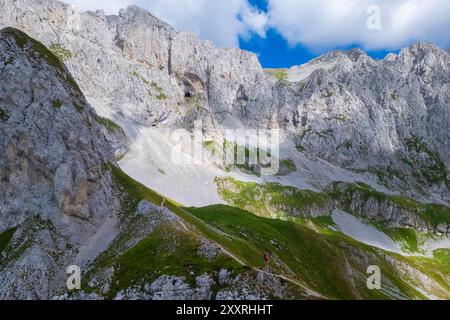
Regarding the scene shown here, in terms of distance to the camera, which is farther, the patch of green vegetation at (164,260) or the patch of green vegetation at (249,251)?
the patch of green vegetation at (249,251)

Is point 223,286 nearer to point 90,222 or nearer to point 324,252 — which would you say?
point 90,222

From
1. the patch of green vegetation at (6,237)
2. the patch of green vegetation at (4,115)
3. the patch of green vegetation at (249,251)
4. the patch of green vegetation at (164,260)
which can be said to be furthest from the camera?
the patch of green vegetation at (4,115)

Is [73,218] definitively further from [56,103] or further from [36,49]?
[36,49]

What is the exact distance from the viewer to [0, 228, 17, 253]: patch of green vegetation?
7841 centimetres

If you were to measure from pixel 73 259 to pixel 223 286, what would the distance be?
117 feet

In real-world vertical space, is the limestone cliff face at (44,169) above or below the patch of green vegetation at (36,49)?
below

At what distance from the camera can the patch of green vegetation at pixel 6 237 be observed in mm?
78412

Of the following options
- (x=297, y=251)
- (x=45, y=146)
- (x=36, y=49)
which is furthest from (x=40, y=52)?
(x=297, y=251)

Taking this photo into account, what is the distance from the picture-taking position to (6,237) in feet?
263

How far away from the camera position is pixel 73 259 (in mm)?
77562

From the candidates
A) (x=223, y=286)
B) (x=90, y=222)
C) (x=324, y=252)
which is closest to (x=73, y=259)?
(x=90, y=222)

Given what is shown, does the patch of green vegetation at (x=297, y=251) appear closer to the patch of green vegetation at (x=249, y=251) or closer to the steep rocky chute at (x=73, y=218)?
the patch of green vegetation at (x=249, y=251)

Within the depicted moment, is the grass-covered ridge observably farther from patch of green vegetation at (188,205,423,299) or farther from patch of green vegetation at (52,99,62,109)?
patch of green vegetation at (188,205,423,299)

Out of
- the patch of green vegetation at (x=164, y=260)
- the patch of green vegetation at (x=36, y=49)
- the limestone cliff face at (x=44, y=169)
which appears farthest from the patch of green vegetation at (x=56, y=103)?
the patch of green vegetation at (x=164, y=260)
